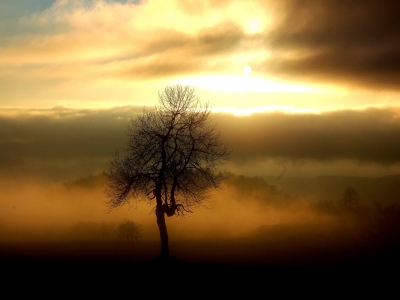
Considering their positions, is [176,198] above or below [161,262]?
above

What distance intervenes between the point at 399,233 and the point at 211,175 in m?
117

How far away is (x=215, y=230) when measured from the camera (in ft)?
469

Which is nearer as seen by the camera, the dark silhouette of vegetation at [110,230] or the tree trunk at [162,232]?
the tree trunk at [162,232]

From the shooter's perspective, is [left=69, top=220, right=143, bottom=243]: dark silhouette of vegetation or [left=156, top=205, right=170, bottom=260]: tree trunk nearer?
[left=156, top=205, right=170, bottom=260]: tree trunk

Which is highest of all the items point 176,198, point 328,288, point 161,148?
point 161,148

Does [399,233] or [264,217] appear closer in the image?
[399,233]

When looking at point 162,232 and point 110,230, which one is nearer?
point 162,232

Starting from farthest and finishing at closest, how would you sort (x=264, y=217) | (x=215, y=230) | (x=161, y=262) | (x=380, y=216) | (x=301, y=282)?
1. (x=264, y=217)
2. (x=380, y=216)
3. (x=215, y=230)
4. (x=161, y=262)
5. (x=301, y=282)

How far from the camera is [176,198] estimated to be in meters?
41.3

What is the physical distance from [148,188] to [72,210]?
13022 centimetres

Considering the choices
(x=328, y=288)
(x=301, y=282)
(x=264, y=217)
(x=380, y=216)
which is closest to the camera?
(x=328, y=288)

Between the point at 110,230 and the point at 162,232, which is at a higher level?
the point at 110,230

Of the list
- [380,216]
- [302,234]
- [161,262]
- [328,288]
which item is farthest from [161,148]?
[380,216]

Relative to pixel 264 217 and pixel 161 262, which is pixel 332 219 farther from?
pixel 161 262
